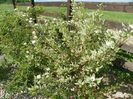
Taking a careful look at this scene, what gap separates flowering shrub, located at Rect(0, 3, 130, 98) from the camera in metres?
5.40

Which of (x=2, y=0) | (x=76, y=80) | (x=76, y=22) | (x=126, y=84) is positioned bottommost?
(x=2, y=0)

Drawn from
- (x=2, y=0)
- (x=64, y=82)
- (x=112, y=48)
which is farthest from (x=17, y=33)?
(x=2, y=0)

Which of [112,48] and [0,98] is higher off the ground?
[112,48]

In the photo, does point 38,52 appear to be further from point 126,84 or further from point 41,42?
point 126,84

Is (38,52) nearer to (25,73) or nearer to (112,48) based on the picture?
(25,73)

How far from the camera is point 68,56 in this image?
605cm

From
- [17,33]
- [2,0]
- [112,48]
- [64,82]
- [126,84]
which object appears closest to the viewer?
[112,48]

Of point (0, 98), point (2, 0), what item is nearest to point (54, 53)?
point (0, 98)

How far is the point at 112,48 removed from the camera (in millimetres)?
5211

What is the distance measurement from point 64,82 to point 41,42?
3.05 ft

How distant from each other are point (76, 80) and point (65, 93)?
0.40m

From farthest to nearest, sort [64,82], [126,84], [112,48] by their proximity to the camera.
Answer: [126,84] → [64,82] → [112,48]

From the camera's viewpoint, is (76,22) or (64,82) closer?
(64,82)

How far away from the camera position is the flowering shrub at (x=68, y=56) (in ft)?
17.7
